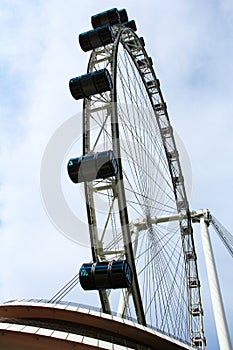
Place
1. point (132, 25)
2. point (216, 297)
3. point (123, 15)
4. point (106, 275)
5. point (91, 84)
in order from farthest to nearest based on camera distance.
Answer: point (132, 25), point (123, 15), point (216, 297), point (91, 84), point (106, 275)

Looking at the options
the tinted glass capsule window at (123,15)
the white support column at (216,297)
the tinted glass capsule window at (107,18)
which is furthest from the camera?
the tinted glass capsule window at (123,15)

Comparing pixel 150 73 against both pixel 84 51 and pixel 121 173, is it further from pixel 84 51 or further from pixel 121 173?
pixel 121 173

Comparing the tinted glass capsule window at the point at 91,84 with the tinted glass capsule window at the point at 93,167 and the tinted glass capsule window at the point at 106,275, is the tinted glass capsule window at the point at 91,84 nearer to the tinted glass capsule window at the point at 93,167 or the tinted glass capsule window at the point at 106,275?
the tinted glass capsule window at the point at 93,167

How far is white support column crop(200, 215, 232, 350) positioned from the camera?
16.4 m

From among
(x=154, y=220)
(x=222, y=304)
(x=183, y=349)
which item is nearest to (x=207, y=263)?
(x=222, y=304)

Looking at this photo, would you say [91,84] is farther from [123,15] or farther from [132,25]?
[132,25]

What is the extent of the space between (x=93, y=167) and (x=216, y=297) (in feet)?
31.3

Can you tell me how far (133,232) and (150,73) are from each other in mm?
10092

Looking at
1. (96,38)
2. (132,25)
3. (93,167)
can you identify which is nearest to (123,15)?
(132,25)

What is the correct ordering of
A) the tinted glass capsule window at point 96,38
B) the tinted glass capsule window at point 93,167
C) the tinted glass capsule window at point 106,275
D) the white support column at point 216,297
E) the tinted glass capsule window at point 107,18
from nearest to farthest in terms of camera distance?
the tinted glass capsule window at point 106,275 < the tinted glass capsule window at point 93,167 < the white support column at point 216,297 < the tinted glass capsule window at point 96,38 < the tinted glass capsule window at point 107,18

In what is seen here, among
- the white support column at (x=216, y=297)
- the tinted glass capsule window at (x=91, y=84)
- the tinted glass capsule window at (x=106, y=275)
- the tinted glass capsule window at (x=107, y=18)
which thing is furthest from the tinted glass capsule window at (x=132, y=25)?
the tinted glass capsule window at (x=106, y=275)

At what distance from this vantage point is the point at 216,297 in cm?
1812

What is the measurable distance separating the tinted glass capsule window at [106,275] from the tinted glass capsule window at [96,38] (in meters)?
10.4

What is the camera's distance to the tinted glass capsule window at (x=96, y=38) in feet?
57.4
